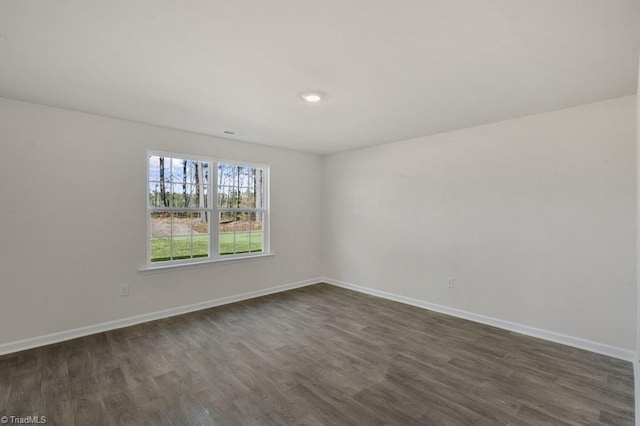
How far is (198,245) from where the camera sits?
4227mm

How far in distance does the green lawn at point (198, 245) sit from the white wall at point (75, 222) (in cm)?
22

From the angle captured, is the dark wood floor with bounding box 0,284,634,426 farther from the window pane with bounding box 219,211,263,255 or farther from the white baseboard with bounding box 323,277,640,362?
the window pane with bounding box 219,211,263,255

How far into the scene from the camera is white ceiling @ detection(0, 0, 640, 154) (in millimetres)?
1609

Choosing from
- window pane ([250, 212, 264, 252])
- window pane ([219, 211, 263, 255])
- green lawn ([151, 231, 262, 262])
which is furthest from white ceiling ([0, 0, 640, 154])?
window pane ([250, 212, 264, 252])

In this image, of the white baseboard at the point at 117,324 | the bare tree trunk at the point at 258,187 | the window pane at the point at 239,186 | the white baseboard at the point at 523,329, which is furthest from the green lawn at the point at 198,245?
the white baseboard at the point at 523,329

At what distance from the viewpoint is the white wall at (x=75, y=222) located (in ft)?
9.57

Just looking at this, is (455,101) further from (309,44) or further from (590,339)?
(590,339)

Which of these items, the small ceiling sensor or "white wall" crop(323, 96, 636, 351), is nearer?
the small ceiling sensor

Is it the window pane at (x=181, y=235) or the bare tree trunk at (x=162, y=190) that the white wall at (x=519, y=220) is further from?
the bare tree trunk at (x=162, y=190)

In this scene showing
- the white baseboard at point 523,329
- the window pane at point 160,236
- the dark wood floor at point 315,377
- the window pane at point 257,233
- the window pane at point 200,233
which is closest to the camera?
the dark wood floor at point 315,377

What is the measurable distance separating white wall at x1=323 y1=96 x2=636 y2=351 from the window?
1.83 m

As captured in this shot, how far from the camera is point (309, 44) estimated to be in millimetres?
1915

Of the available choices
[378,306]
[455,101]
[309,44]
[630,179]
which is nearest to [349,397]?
[378,306]

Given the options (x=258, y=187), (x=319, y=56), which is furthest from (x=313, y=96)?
(x=258, y=187)
